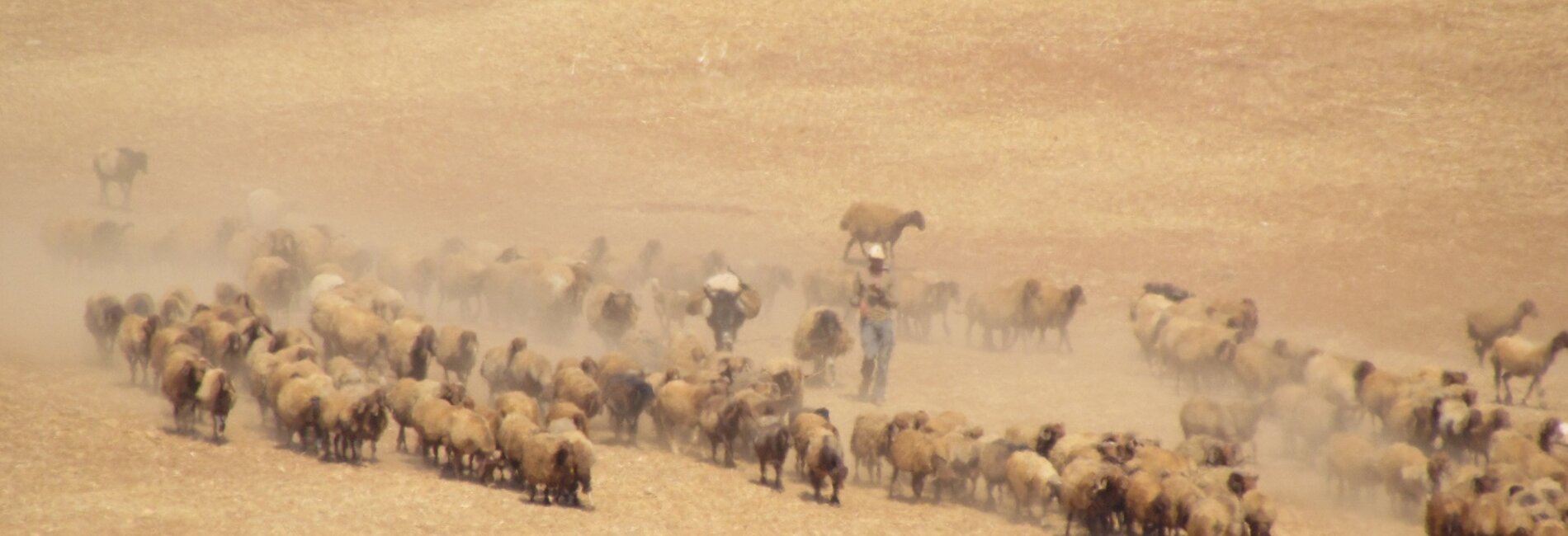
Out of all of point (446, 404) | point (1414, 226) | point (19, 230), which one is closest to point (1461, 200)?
point (1414, 226)

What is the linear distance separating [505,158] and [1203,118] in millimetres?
17700

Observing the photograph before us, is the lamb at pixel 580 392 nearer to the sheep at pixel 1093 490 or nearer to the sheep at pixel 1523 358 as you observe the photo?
the sheep at pixel 1093 490

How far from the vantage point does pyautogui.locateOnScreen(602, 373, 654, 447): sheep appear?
17.7 meters

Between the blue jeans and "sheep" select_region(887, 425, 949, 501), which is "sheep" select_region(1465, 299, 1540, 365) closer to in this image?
the blue jeans

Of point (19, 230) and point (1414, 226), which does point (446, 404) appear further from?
point (1414, 226)

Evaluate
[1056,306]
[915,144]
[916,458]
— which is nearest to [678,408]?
[916,458]

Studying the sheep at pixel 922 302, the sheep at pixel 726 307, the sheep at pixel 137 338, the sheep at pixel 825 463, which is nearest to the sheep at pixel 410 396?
the sheep at pixel 137 338

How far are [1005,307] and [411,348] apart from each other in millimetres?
10840

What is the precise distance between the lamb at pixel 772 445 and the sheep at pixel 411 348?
4.78 metres

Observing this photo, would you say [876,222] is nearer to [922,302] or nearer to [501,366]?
[922,302]

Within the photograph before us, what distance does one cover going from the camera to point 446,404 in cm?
1566

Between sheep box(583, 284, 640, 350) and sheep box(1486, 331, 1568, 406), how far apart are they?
13.6 meters

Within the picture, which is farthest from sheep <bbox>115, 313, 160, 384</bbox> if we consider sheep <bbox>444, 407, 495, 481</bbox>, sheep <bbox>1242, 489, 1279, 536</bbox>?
sheep <bbox>1242, 489, 1279, 536</bbox>

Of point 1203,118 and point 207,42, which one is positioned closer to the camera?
point 1203,118
